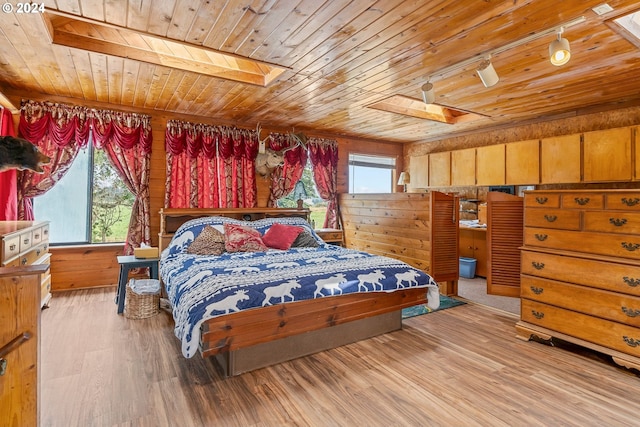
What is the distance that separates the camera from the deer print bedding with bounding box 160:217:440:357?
227 cm

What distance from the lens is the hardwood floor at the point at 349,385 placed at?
1.95 m

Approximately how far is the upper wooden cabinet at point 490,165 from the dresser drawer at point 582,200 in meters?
2.43

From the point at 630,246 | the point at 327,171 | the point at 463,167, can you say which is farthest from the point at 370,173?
the point at 630,246

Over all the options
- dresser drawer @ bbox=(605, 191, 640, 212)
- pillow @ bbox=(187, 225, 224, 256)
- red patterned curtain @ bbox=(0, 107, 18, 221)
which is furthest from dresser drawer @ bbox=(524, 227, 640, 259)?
red patterned curtain @ bbox=(0, 107, 18, 221)

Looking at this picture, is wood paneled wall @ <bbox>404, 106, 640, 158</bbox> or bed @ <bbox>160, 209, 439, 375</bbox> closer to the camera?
bed @ <bbox>160, 209, 439, 375</bbox>

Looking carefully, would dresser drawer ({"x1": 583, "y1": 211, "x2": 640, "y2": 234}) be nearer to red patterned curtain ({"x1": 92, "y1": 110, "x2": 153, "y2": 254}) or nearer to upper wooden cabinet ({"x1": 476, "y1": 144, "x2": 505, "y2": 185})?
upper wooden cabinet ({"x1": 476, "y1": 144, "x2": 505, "y2": 185})

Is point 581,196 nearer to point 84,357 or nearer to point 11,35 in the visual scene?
point 84,357

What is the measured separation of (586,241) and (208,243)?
3.50 m

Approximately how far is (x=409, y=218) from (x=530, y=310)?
200 centimetres

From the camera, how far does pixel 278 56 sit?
2.86 metres

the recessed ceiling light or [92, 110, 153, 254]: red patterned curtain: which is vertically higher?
the recessed ceiling light

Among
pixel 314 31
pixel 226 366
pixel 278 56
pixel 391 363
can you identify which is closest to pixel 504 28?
pixel 314 31

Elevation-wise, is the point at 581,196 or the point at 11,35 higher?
the point at 11,35

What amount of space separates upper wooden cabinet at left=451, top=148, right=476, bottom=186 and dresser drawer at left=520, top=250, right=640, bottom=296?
2.72 m
